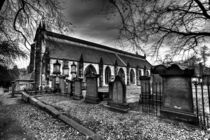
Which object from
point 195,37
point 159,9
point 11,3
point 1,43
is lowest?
point 1,43

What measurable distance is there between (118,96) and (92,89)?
2.43m

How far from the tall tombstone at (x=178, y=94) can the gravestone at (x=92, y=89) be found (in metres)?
4.18

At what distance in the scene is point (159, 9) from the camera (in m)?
6.57

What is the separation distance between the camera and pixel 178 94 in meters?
4.21

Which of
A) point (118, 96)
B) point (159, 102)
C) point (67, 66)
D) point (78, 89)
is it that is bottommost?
point (159, 102)

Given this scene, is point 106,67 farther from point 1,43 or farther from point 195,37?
point 1,43

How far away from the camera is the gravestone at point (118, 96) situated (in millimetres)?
5370

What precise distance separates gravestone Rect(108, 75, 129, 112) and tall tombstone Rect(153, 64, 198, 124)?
1771 mm

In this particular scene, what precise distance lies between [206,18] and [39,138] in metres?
10.8

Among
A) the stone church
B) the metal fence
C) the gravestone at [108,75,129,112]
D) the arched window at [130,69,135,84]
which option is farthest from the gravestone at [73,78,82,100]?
the arched window at [130,69,135,84]

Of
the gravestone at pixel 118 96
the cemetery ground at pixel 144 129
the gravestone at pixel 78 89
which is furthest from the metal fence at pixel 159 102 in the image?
the gravestone at pixel 78 89

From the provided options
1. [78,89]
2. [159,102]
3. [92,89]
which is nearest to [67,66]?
[78,89]

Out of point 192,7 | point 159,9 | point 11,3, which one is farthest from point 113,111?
point 192,7

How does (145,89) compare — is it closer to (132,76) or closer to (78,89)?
(78,89)
